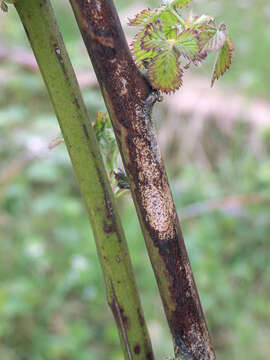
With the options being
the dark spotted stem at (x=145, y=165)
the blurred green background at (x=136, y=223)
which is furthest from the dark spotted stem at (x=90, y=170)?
the blurred green background at (x=136, y=223)

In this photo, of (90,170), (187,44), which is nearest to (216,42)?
(187,44)

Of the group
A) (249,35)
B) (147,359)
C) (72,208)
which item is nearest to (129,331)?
(147,359)

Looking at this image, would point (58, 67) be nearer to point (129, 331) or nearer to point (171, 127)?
point (129, 331)

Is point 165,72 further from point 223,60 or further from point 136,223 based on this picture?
point 136,223

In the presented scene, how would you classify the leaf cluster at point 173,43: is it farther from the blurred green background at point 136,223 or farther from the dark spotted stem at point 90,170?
the blurred green background at point 136,223

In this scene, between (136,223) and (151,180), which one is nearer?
(151,180)

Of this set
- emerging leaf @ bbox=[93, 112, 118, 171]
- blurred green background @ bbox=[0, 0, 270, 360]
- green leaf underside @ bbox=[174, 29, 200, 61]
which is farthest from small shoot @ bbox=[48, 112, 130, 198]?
blurred green background @ bbox=[0, 0, 270, 360]
